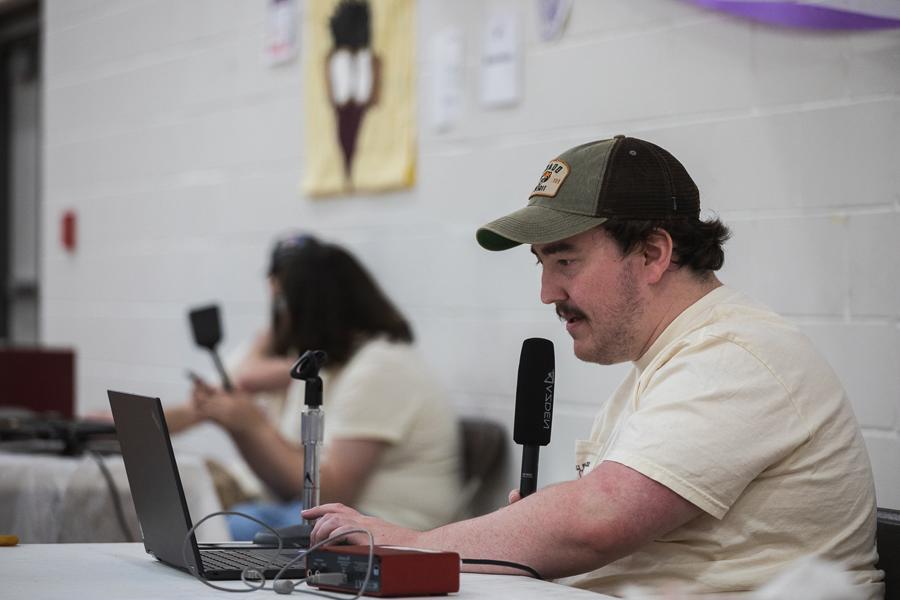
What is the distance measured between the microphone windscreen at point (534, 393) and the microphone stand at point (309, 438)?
0.27m

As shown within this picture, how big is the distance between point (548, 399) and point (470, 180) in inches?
59.5

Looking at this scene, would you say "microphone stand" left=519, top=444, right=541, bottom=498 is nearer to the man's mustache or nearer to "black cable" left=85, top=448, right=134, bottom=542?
the man's mustache

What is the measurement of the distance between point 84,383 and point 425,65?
241 centimetres

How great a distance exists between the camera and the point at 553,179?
A: 1.68 m

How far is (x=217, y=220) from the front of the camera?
4133mm

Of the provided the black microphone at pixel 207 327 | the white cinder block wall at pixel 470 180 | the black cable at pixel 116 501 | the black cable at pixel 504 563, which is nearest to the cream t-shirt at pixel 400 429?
the white cinder block wall at pixel 470 180

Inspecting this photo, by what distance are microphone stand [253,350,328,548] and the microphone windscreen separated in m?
0.27

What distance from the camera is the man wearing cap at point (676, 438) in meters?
1.44

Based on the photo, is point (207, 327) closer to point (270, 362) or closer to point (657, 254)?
point (270, 362)

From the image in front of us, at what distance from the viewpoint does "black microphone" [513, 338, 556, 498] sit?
1647 mm

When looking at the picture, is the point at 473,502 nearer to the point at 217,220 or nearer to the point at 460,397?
the point at 460,397

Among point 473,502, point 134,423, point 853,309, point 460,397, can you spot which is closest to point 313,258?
point 460,397

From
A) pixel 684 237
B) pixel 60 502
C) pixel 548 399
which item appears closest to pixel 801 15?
pixel 684 237

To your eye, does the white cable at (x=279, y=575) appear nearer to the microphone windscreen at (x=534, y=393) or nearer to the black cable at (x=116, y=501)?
the microphone windscreen at (x=534, y=393)
